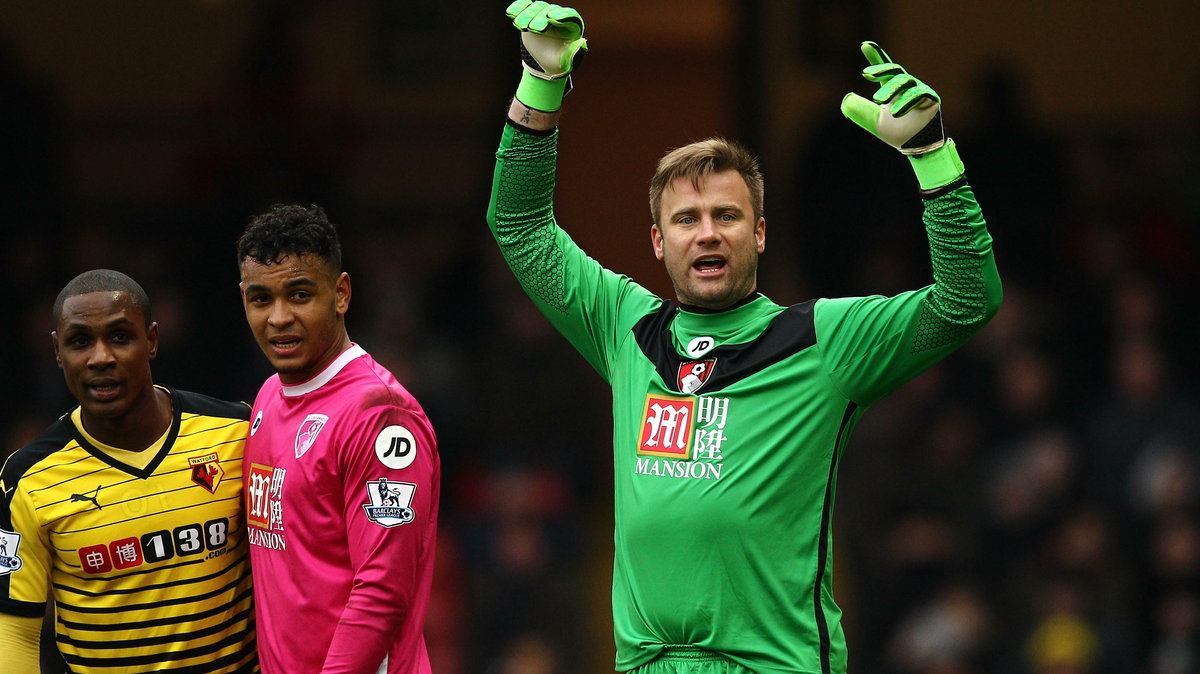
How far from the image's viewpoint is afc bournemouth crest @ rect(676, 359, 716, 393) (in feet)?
11.3

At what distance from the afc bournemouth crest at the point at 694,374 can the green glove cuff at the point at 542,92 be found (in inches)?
28.0

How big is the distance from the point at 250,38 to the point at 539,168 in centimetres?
575

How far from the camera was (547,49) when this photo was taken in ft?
11.8

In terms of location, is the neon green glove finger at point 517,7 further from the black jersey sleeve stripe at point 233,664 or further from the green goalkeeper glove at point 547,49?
the black jersey sleeve stripe at point 233,664

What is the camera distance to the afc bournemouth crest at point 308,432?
135 inches

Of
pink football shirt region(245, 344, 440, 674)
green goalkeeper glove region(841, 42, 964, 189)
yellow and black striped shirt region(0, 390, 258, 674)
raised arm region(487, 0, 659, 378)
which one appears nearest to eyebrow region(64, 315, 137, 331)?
yellow and black striped shirt region(0, 390, 258, 674)

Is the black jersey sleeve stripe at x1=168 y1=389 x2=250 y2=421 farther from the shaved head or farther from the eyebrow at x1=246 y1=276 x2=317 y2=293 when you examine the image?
the eyebrow at x1=246 y1=276 x2=317 y2=293

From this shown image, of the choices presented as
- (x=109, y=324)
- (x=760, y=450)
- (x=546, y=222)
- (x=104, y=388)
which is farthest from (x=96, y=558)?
(x=760, y=450)

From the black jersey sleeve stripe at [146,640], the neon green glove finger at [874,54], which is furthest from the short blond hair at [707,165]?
the black jersey sleeve stripe at [146,640]

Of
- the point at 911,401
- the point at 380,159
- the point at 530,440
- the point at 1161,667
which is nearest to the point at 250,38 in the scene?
the point at 380,159

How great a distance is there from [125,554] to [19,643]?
34cm

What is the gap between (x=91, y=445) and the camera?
3.61 meters

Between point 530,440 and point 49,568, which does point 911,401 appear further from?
point 49,568

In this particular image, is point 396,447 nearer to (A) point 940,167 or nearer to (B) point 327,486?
(B) point 327,486
